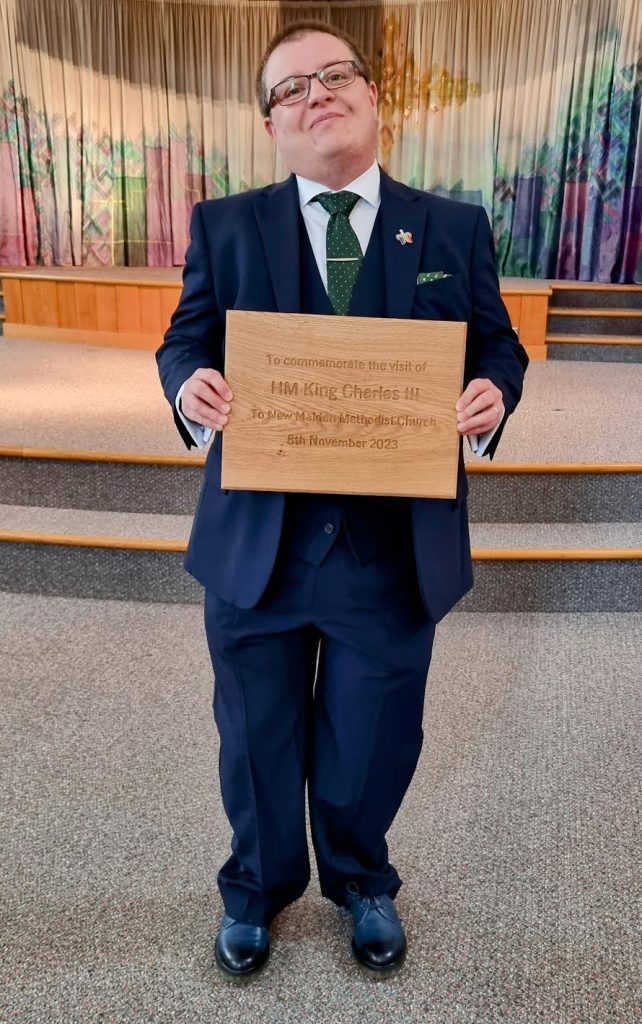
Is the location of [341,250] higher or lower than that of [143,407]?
higher

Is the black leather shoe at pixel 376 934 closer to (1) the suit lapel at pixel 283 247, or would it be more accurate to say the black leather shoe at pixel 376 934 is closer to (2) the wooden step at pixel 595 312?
(1) the suit lapel at pixel 283 247

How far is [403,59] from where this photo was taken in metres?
6.57

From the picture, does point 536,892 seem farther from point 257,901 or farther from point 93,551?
point 93,551

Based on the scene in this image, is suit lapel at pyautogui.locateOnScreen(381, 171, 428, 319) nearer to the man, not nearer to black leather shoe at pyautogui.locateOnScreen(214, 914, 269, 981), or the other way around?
the man

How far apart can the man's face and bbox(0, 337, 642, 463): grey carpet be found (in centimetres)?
191

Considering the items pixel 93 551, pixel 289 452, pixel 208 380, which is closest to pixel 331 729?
pixel 289 452

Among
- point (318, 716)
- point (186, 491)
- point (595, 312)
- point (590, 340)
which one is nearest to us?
point (318, 716)

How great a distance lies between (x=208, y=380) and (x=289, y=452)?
14 cm

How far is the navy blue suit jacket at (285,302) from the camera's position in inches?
46.1

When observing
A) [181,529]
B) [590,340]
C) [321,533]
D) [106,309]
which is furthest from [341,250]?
[106,309]

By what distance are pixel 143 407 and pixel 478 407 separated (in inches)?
109

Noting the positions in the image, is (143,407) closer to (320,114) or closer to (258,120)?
(320,114)

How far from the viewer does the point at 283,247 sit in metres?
1.17

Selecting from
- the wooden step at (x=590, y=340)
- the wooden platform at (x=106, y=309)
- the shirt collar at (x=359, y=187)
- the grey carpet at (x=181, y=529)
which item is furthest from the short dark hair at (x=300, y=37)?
the wooden step at (x=590, y=340)
